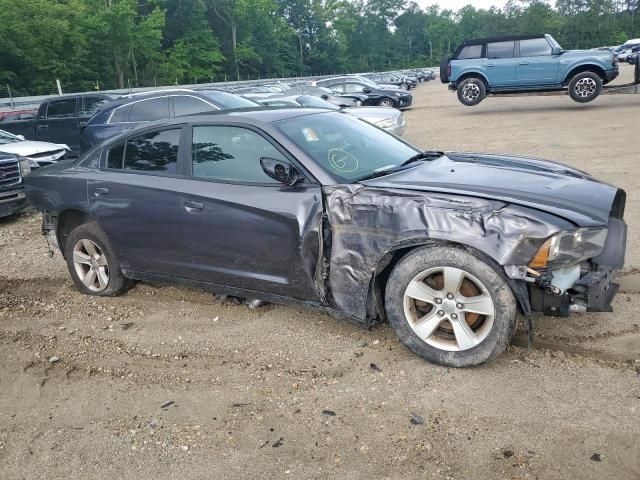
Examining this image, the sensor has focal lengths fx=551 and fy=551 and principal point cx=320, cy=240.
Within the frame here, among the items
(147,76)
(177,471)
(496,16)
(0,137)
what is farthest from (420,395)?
(496,16)

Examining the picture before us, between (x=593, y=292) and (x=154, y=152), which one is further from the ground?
(x=154, y=152)

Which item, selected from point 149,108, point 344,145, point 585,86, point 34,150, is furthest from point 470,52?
point 344,145

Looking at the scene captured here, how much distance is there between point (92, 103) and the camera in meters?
13.3

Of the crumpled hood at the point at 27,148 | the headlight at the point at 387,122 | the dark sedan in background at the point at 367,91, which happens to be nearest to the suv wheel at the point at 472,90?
the dark sedan in background at the point at 367,91

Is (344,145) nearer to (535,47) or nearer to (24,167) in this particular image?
(24,167)

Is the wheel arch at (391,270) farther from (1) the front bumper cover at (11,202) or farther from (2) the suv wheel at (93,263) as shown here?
(1) the front bumper cover at (11,202)

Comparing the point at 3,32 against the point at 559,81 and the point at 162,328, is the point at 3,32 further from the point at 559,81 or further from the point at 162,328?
the point at 162,328

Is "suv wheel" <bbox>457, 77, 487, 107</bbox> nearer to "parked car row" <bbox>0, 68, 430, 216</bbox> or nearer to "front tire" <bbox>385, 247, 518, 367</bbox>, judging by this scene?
"parked car row" <bbox>0, 68, 430, 216</bbox>

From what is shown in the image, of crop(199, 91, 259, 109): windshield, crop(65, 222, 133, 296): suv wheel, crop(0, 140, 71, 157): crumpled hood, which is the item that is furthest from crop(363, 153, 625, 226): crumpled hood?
crop(0, 140, 71, 157): crumpled hood

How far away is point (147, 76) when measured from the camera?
54531 mm

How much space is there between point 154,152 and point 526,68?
1492cm

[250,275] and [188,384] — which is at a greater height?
[250,275]

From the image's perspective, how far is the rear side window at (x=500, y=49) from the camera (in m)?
16.8

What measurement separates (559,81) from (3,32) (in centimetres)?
3820
